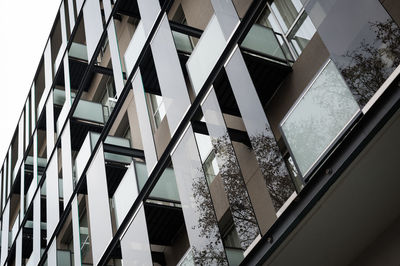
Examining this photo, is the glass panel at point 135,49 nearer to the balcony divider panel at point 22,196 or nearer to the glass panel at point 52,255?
the glass panel at point 52,255

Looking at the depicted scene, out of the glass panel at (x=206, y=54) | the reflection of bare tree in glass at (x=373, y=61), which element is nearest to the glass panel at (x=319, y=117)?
the reflection of bare tree in glass at (x=373, y=61)

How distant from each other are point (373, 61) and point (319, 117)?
1113 mm

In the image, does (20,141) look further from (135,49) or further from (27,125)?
(135,49)

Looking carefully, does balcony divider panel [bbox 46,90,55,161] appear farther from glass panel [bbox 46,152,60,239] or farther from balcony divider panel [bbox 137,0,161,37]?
balcony divider panel [bbox 137,0,161,37]

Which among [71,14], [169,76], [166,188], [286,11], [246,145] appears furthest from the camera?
[71,14]

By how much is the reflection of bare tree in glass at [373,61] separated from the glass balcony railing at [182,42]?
229 inches

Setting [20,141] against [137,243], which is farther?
[20,141]

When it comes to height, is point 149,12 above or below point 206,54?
above

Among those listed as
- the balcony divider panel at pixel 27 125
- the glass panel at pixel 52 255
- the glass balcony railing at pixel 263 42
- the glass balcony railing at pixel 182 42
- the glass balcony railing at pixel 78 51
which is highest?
the balcony divider panel at pixel 27 125

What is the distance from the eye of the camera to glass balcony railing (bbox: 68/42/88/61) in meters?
20.0

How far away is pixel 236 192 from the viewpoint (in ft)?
28.9

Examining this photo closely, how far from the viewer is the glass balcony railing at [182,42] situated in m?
12.4

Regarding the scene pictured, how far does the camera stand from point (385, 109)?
6.44 meters

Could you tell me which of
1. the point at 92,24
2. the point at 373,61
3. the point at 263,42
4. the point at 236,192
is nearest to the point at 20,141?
the point at 92,24
